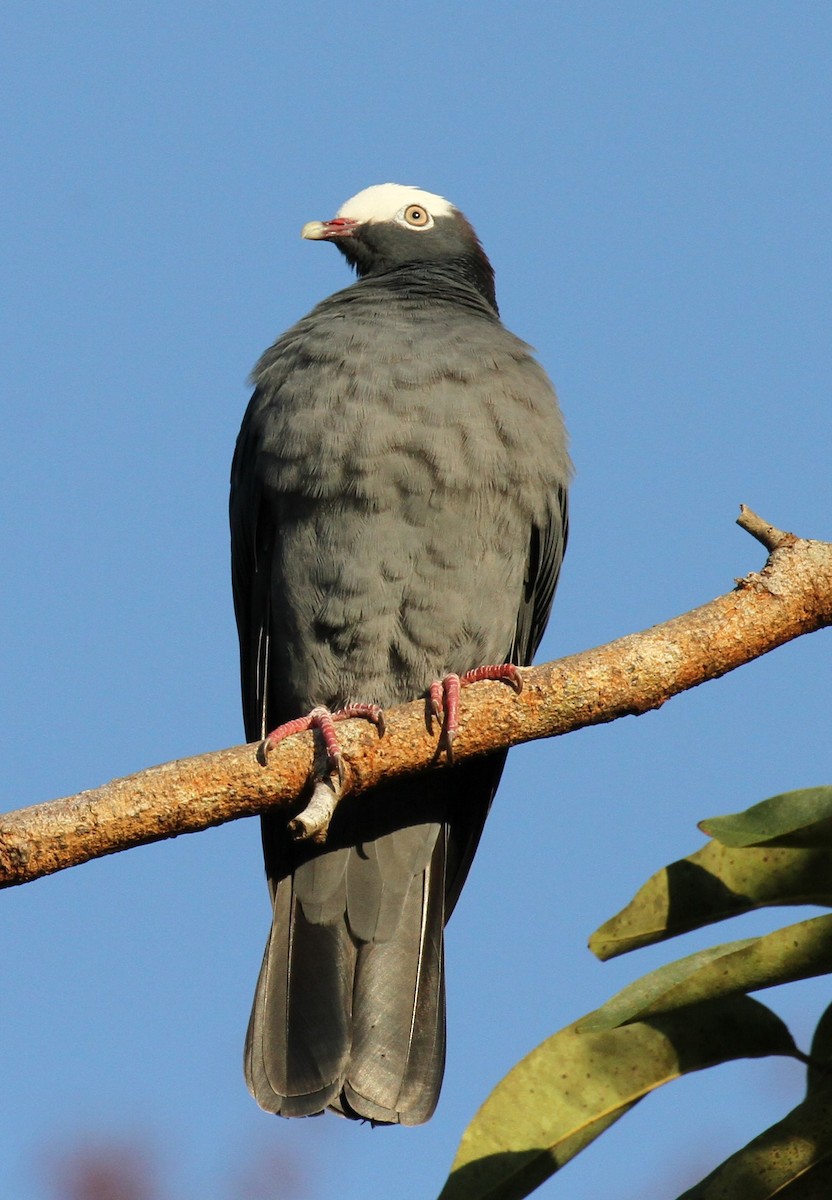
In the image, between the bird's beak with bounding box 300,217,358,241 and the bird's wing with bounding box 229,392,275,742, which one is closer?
the bird's wing with bounding box 229,392,275,742

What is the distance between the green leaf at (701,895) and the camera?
2562mm

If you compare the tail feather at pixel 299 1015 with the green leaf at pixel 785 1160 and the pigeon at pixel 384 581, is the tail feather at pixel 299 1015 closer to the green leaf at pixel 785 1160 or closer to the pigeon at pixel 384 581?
the pigeon at pixel 384 581

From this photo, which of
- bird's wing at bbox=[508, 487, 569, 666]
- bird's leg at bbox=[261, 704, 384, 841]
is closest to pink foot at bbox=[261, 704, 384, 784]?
bird's leg at bbox=[261, 704, 384, 841]

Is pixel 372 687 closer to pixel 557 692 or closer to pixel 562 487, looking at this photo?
pixel 562 487

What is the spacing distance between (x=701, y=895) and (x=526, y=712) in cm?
90

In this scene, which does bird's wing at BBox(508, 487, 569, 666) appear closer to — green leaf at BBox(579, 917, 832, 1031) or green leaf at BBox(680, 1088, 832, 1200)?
green leaf at BBox(579, 917, 832, 1031)

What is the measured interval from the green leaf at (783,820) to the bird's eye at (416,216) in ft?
14.6

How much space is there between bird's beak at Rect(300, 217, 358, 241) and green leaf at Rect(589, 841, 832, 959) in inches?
175

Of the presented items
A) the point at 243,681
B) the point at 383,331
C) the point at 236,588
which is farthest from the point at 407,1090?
the point at 383,331

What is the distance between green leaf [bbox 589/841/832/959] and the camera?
256 cm

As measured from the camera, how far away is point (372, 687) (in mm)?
4824

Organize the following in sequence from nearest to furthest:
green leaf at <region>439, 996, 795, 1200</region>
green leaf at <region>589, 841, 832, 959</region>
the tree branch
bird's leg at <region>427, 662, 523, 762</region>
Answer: green leaf at <region>439, 996, 795, 1200</region>, green leaf at <region>589, 841, 832, 959</region>, the tree branch, bird's leg at <region>427, 662, 523, 762</region>

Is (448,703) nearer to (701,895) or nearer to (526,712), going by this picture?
(526,712)

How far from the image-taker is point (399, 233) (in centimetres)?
629
